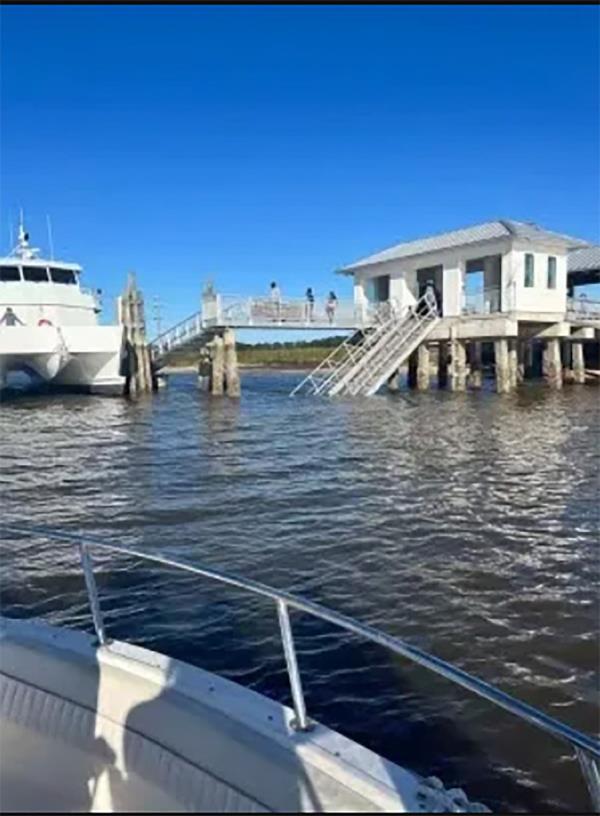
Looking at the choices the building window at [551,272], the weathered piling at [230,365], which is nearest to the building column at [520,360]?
the building window at [551,272]

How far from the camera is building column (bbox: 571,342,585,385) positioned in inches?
1304

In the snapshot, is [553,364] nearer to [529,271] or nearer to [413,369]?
[529,271]

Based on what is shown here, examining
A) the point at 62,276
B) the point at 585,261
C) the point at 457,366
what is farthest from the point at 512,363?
the point at 62,276

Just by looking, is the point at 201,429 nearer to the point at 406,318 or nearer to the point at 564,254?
the point at 406,318

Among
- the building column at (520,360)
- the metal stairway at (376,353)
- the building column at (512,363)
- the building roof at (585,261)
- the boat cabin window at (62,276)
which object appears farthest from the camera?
the building roof at (585,261)

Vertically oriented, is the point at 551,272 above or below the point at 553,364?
above

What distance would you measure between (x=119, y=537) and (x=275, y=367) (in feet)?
241

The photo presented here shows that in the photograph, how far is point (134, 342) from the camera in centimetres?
2973

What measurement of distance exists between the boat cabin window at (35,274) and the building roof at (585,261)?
2640 centimetres

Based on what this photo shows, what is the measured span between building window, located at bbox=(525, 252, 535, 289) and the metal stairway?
386 cm

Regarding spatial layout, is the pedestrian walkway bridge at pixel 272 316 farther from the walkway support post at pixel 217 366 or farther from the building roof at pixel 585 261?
the building roof at pixel 585 261

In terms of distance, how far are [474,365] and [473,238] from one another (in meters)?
7.12

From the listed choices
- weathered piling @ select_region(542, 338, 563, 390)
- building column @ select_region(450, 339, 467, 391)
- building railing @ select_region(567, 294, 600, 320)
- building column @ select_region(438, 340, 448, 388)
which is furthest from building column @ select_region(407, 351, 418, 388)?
building railing @ select_region(567, 294, 600, 320)

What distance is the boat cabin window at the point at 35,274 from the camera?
29969 millimetres
